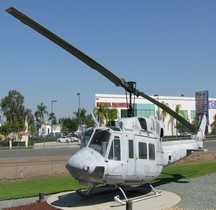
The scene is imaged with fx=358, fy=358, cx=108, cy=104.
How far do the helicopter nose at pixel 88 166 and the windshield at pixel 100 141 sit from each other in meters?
0.20

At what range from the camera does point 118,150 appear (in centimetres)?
1181

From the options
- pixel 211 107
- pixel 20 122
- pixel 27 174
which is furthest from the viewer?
pixel 211 107

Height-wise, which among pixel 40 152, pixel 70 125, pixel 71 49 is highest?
pixel 71 49

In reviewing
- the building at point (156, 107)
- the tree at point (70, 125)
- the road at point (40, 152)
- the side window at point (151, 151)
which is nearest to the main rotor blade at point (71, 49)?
the side window at point (151, 151)

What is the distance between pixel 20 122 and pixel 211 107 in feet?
153

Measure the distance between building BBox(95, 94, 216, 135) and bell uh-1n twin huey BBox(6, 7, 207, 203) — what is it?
55634mm

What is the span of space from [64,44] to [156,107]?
73.1 m

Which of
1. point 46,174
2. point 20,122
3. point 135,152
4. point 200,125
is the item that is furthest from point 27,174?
point 20,122

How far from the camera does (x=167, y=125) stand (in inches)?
3221

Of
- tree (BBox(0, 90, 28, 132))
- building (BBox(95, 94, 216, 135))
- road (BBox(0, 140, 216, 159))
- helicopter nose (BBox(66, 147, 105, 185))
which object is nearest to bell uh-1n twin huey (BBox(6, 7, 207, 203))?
helicopter nose (BBox(66, 147, 105, 185))

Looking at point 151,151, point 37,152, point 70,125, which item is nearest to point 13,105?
point 70,125

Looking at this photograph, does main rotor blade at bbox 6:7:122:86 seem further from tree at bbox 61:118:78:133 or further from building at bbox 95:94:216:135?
tree at bbox 61:118:78:133

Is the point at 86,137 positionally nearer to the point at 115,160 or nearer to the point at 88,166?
the point at 115,160

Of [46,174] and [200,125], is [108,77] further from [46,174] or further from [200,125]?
[46,174]
